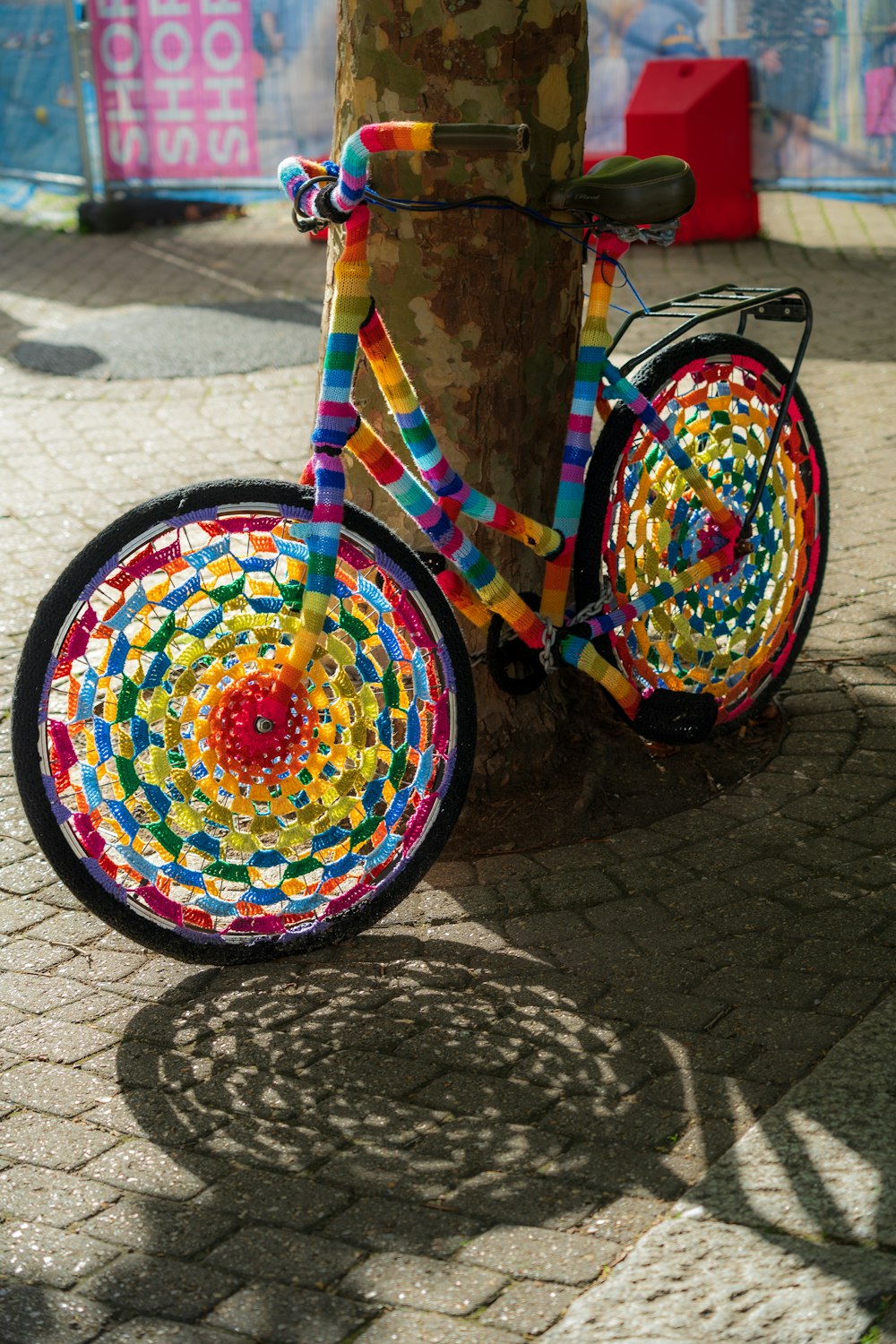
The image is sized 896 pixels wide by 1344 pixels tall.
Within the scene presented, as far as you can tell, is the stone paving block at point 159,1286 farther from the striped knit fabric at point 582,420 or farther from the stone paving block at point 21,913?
the striped knit fabric at point 582,420

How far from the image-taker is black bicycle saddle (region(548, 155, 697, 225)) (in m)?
3.59

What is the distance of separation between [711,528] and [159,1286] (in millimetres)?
2436

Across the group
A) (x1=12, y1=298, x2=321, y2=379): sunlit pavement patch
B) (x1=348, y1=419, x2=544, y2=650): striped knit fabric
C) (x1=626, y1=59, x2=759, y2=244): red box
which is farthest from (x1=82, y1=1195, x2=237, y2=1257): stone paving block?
(x1=626, y1=59, x2=759, y2=244): red box

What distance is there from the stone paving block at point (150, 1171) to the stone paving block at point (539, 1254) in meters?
0.51

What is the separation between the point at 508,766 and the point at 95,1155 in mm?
1682

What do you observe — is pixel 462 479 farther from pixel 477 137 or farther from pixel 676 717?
pixel 477 137

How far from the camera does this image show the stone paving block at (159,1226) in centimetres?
265

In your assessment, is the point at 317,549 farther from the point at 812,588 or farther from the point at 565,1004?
the point at 812,588

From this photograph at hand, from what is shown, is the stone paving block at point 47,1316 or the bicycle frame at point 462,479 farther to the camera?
the bicycle frame at point 462,479

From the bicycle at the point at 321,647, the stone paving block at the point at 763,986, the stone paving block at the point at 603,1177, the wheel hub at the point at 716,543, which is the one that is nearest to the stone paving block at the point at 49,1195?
the bicycle at the point at 321,647

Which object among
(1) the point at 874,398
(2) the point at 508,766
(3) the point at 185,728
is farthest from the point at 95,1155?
(1) the point at 874,398

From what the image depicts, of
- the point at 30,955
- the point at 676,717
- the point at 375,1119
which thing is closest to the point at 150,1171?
the point at 375,1119

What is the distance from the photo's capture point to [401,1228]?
2.69 m

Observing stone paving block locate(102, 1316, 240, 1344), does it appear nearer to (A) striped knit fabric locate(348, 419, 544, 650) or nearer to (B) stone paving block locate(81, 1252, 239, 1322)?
(B) stone paving block locate(81, 1252, 239, 1322)
